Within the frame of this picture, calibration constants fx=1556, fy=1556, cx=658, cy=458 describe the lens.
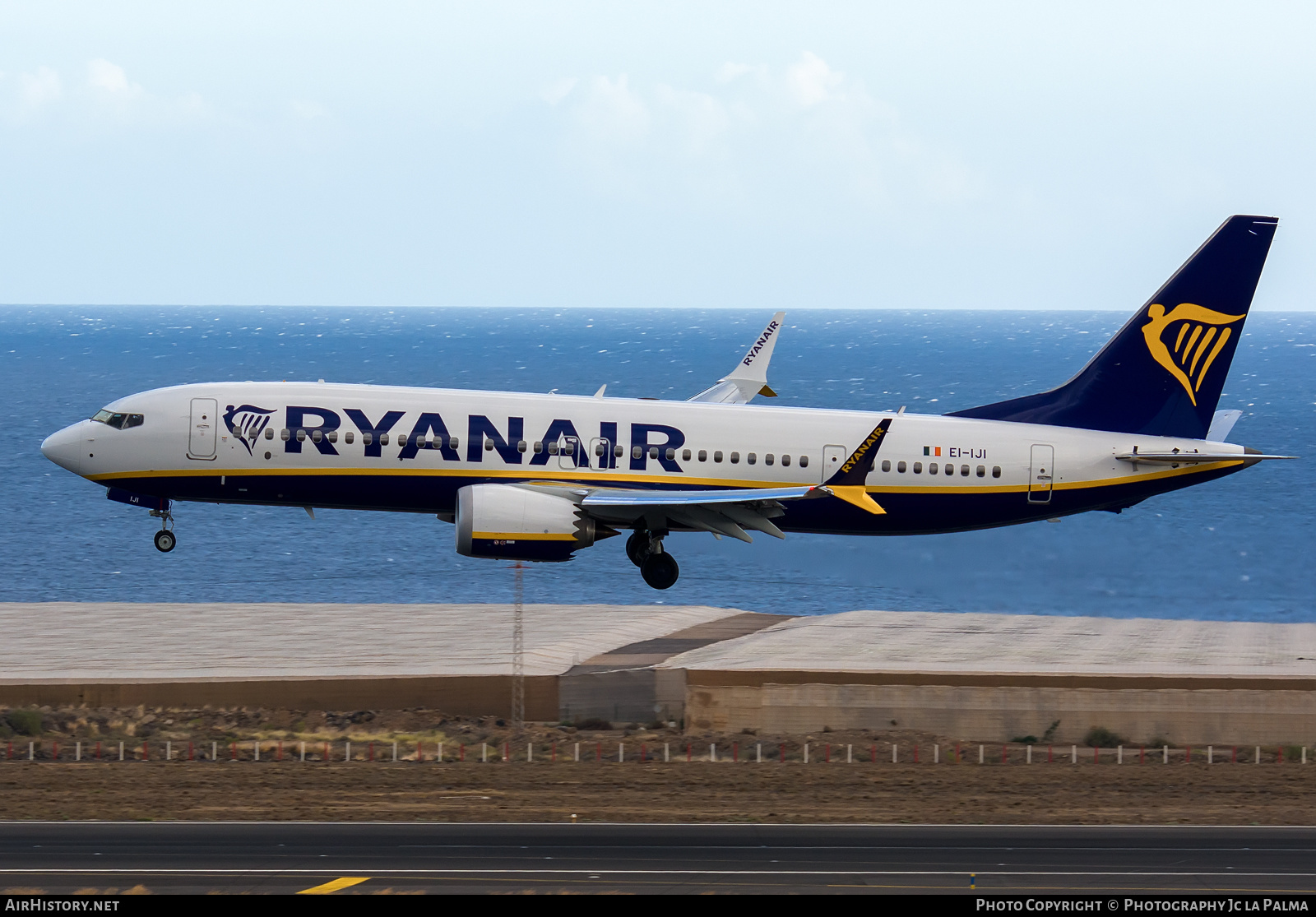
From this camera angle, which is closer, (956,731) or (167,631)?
(956,731)

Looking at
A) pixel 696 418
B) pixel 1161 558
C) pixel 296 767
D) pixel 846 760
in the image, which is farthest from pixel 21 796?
pixel 1161 558

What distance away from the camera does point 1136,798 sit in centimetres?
4016

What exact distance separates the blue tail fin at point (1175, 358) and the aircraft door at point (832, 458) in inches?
204

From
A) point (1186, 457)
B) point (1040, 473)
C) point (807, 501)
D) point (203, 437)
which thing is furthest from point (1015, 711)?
point (203, 437)

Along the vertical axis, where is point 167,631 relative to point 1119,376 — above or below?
below

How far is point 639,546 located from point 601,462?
332cm

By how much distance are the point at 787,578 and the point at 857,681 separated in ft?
147

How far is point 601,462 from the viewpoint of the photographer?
4406 centimetres

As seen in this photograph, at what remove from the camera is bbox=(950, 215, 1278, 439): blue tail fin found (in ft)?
158

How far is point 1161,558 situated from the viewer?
323ft

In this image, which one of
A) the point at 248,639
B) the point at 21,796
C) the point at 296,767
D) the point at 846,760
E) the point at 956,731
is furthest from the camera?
the point at 248,639

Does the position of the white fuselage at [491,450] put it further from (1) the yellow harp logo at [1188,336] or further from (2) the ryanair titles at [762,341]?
(2) the ryanair titles at [762,341]
